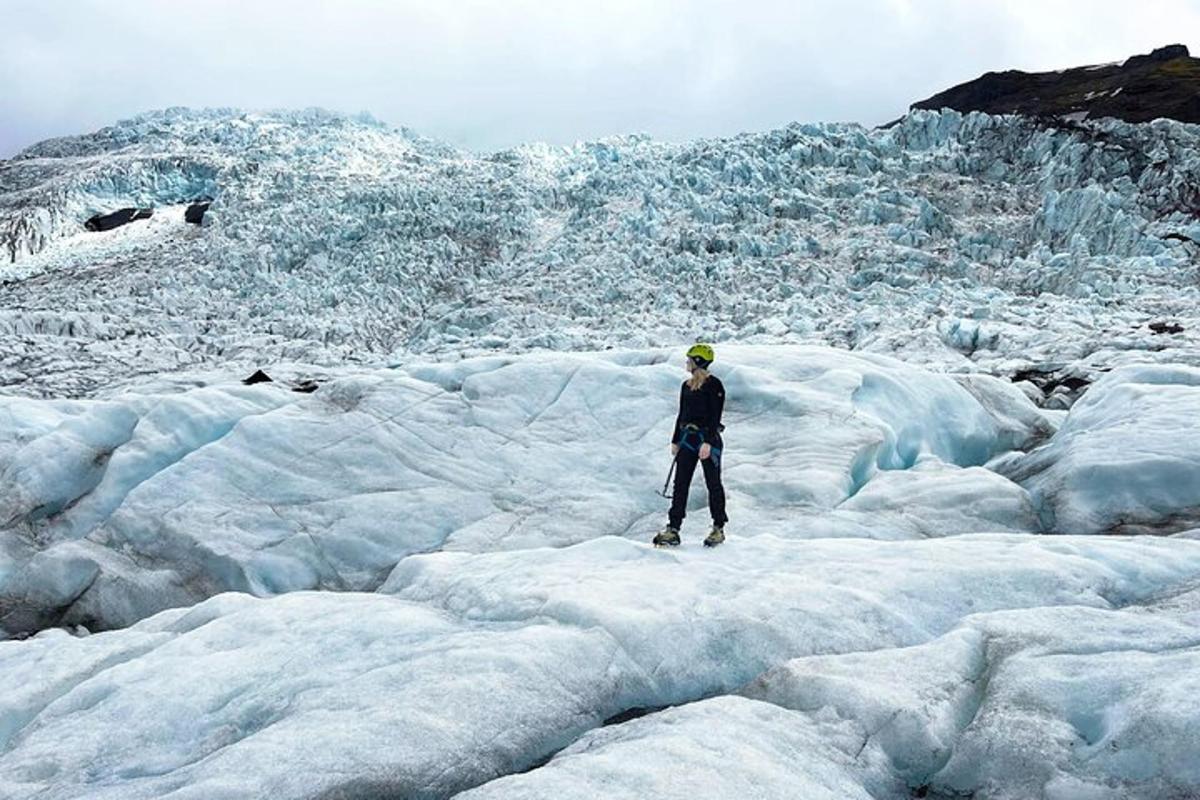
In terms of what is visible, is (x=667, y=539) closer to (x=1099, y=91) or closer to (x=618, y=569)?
(x=618, y=569)

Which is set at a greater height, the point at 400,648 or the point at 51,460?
the point at 51,460

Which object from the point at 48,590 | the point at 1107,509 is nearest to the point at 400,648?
the point at 48,590

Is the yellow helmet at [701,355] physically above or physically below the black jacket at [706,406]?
above

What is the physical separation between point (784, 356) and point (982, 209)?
27.8 meters

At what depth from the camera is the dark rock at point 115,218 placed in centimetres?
4928

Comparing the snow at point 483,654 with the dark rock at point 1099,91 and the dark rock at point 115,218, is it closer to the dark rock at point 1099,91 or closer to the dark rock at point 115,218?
the dark rock at point 1099,91

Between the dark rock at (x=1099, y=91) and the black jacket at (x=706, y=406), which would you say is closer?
the black jacket at (x=706, y=406)

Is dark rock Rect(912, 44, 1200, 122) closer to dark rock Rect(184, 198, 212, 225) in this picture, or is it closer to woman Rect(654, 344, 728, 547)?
woman Rect(654, 344, 728, 547)

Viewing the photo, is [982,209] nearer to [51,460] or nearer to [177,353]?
[177,353]

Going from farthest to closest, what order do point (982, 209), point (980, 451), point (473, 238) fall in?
point (473, 238), point (982, 209), point (980, 451)

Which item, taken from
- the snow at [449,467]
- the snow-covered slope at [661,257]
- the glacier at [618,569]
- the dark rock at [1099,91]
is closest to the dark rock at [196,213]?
the snow-covered slope at [661,257]

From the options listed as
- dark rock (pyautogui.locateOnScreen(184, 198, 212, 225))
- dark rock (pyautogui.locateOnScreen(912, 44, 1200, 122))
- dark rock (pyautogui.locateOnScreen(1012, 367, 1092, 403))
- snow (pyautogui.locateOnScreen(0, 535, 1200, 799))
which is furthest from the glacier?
dark rock (pyautogui.locateOnScreen(912, 44, 1200, 122))

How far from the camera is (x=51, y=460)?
36.1ft

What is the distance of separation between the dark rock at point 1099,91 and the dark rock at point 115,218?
49.6 m
